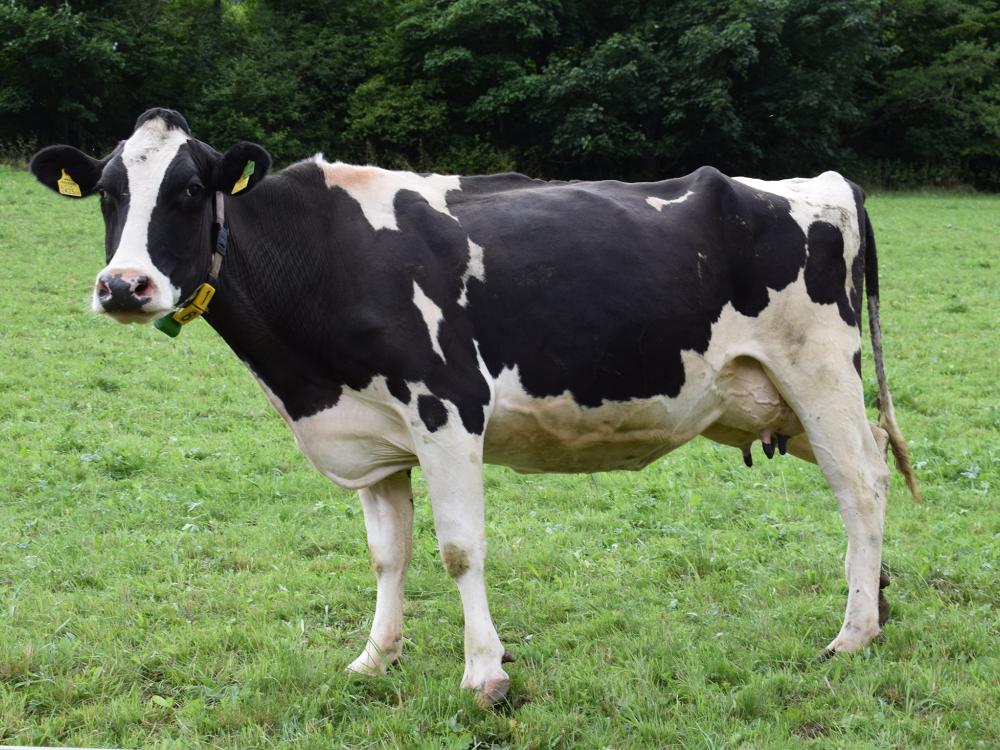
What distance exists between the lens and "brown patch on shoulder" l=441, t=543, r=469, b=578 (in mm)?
4605

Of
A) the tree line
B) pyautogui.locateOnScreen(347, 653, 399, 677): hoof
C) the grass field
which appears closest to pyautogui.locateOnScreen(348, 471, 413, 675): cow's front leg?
pyautogui.locateOnScreen(347, 653, 399, 677): hoof

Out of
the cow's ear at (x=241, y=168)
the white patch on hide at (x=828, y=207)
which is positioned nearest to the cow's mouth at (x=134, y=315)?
the cow's ear at (x=241, y=168)

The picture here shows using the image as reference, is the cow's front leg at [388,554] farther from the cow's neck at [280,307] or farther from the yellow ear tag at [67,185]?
the yellow ear tag at [67,185]

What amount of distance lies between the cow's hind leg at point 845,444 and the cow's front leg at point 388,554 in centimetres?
202

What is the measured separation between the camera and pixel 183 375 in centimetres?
1151

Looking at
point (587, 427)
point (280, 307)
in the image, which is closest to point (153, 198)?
point (280, 307)

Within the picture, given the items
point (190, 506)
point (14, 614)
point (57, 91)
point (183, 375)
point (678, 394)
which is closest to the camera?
point (678, 394)

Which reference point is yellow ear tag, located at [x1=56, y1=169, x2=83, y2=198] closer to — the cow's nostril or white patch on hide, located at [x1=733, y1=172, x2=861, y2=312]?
the cow's nostril

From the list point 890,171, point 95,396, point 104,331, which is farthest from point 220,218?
point 890,171

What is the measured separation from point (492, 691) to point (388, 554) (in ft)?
3.11

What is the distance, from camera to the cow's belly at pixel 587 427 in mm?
4836

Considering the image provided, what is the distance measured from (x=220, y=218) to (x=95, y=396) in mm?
6650

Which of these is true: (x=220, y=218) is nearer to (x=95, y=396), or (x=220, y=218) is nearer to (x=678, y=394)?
(x=678, y=394)

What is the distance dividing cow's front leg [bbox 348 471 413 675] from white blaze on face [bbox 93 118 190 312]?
153 cm
